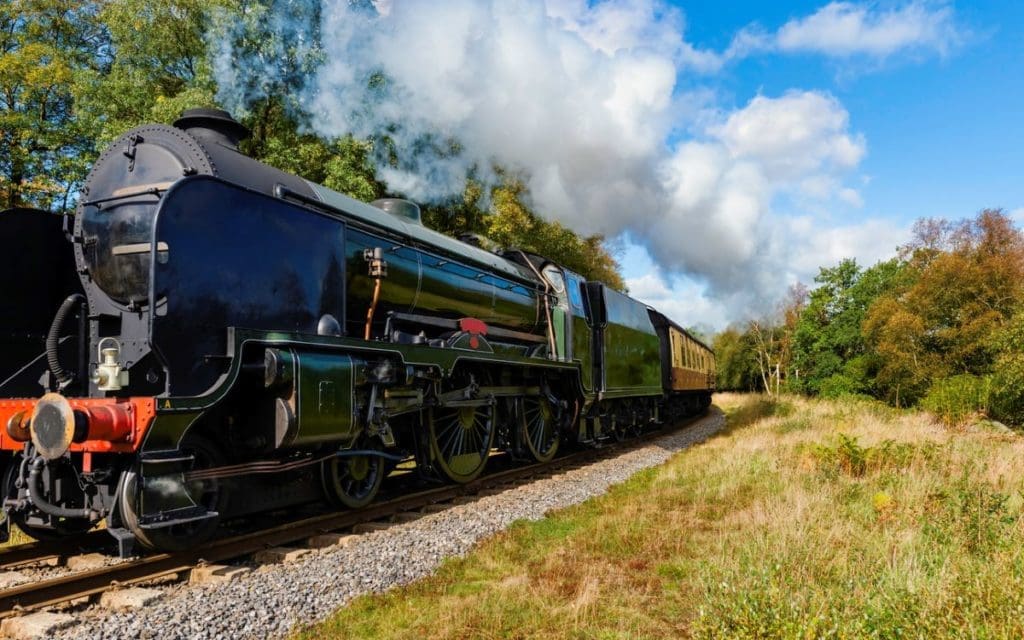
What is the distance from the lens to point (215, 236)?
5129 millimetres

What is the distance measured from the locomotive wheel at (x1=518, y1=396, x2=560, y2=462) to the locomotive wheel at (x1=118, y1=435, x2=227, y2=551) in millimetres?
5021

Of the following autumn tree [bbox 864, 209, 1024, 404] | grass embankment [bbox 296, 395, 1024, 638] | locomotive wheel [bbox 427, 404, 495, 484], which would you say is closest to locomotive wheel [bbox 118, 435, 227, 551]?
grass embankment [bbox 296, 395, 1024, 638]

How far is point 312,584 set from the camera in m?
4.47

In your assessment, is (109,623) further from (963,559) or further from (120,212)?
(963,559)

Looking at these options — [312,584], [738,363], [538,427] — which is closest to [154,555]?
[312,584]

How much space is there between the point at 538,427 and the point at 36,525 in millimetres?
6423

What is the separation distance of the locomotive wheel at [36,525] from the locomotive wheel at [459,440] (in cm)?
331

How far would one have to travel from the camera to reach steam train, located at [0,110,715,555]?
182 inches

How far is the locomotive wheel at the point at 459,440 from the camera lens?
7738 mm

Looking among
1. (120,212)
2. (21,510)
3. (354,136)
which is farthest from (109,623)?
(354,136)

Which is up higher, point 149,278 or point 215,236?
point 215,236

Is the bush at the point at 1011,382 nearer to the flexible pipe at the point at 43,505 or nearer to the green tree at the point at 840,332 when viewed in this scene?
the green tree at the point at 840,332

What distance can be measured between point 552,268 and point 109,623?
8512 mm

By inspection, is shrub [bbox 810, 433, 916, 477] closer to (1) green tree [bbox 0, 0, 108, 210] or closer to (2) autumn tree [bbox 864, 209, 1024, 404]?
(1) green tree [bbox 0, 0, 108, 210]
